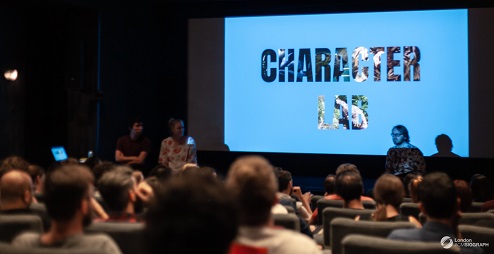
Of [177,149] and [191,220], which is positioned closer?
[191,220]

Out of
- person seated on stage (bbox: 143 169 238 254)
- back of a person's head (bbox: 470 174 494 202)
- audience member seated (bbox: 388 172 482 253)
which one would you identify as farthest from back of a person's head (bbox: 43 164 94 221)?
back of a person's head (bbox: 470 174 494 202)

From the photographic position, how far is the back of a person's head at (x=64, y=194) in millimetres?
2223

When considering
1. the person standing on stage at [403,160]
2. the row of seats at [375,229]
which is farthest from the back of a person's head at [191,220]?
the person standing on stage at [403,160]

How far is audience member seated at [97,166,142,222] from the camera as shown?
3043 millimetres

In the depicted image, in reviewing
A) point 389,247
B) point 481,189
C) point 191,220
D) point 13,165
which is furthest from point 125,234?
point 481,189

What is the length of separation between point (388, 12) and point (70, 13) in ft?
15.5

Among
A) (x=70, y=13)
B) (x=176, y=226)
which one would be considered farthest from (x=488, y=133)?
(x=176, y=226)

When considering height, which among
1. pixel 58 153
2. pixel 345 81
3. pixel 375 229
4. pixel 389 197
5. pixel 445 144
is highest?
pixel 345 81

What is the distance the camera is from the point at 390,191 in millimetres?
3455

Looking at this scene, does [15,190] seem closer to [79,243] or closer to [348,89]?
[79,243]

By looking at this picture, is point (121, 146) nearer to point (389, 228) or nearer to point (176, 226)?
point (389, 228)

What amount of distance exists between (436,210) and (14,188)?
204 cm

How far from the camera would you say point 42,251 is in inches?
78.0

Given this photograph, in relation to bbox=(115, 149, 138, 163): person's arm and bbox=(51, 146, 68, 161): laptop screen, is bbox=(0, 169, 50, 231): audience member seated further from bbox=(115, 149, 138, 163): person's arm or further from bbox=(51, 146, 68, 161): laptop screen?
bbox=(51, 146, 68, 161): laptop screen
